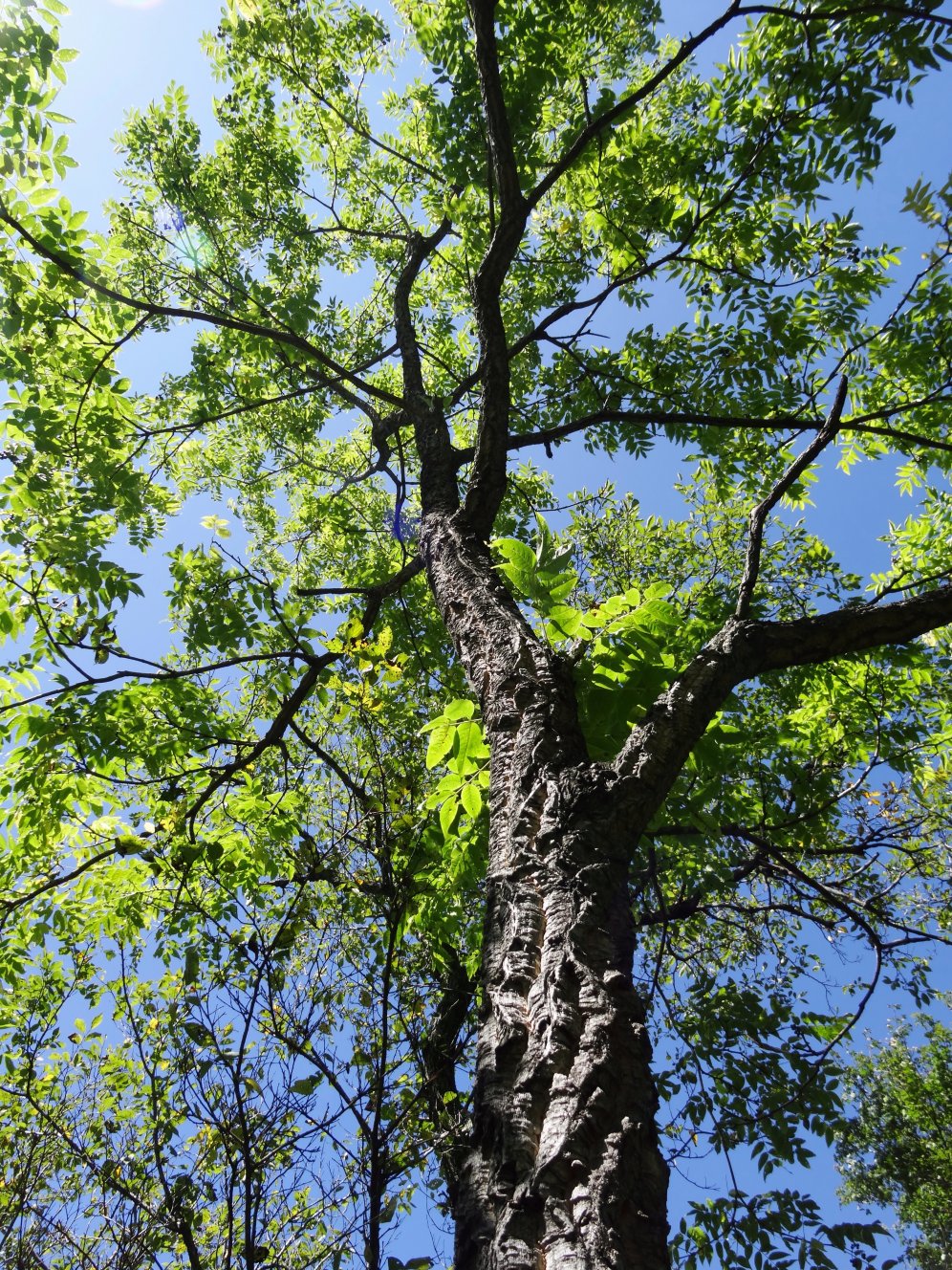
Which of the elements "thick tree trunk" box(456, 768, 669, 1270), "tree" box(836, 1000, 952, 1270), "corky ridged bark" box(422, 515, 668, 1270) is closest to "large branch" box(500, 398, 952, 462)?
"corky ridged bark" box(422, 515, 668, 1270)

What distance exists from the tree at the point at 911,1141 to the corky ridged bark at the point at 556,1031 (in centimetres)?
1205

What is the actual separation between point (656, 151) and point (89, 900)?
7.37 meters

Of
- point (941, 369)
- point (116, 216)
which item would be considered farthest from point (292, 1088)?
point (116, 216)

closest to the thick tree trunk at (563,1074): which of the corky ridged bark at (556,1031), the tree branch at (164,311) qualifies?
the corky ridged bark at (556,1031)

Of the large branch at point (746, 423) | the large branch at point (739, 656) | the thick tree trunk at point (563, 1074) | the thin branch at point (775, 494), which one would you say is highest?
the large branch at point (746, 423)

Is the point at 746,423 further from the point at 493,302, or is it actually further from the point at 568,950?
the point at 568,950

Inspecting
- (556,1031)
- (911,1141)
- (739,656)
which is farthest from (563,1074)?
(911,1141)

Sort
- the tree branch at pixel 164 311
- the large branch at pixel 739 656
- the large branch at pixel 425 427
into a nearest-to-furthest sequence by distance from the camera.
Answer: the large branch at pixel 739 656 → the tree branch at pixel 164 311 → the large branch at pixel 425 427

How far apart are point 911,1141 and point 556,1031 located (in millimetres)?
17127

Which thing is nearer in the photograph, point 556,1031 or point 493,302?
point 556,1031

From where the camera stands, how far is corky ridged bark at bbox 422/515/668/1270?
48.4 inches

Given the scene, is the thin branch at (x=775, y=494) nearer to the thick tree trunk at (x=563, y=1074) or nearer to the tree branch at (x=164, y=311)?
the thick tree trunk at (x=563, y=1074)

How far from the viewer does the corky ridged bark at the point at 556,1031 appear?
4.03ft

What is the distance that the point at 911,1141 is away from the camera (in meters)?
13.7
